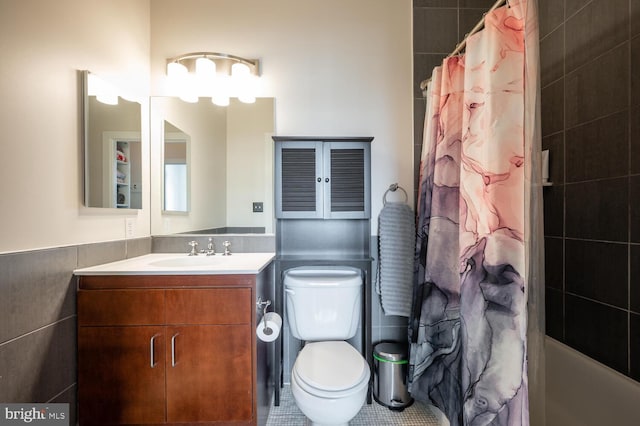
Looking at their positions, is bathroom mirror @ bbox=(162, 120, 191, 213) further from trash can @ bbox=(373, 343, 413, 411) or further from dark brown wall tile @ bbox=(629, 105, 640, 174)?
dark brown wall tile @ bbox=(629, 105, 640, 174)

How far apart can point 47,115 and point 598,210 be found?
256 centimetres

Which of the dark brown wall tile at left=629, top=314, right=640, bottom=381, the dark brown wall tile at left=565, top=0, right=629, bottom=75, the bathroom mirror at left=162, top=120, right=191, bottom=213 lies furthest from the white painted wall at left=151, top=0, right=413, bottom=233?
the dark brown wall tile at left=629, top=314, right=640, bottom=381

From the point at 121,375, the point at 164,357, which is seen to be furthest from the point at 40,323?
the point at 164,357

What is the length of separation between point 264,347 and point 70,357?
34.8 inches

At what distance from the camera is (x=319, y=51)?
196 cm

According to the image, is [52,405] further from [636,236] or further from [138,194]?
[636,236]

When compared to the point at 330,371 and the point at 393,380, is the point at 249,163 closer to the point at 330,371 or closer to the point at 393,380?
the point at 330,371

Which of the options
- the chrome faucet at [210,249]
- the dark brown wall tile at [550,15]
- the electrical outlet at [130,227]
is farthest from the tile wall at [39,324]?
the dark brown wall tile at [550,15]

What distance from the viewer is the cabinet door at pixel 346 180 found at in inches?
71.8

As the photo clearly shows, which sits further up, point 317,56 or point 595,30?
point 317,56

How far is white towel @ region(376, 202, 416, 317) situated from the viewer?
6.12 ft

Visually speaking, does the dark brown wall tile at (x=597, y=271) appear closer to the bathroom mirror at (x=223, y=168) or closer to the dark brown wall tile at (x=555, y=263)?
the dark brown wall tile at (x=555, y=263)

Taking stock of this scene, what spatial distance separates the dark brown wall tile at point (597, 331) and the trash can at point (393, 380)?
0.89 meters

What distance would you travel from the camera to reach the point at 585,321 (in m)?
1.44
